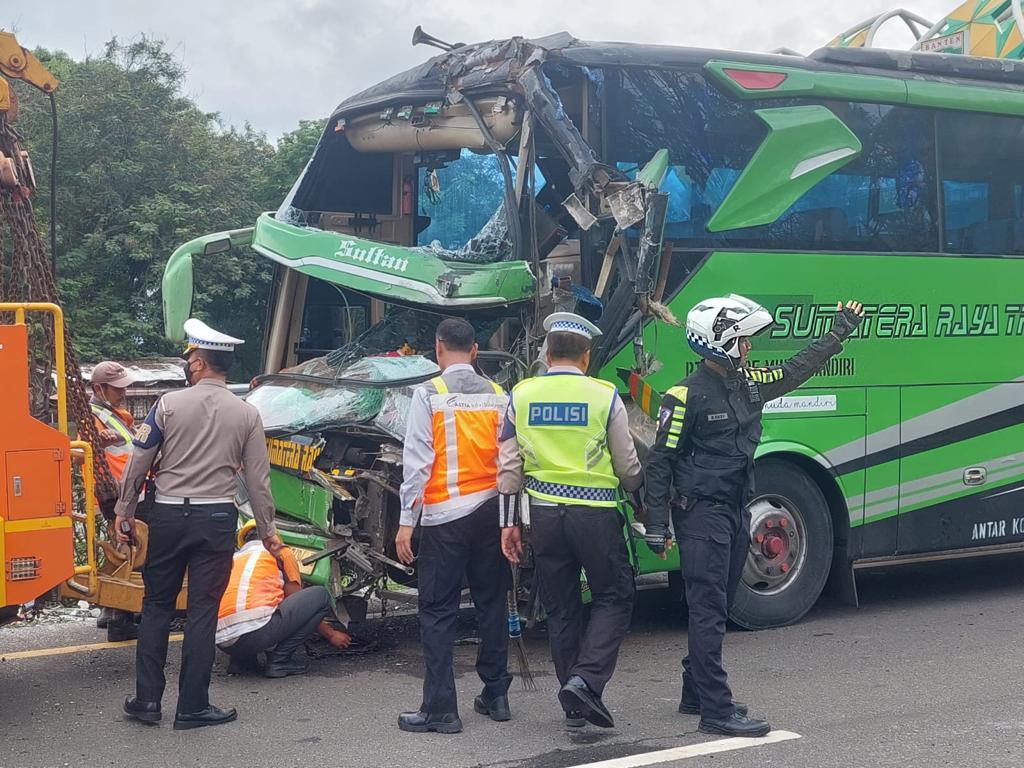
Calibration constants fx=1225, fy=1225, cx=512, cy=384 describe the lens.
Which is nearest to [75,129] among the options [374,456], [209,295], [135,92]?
[135,92]

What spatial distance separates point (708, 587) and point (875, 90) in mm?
4109

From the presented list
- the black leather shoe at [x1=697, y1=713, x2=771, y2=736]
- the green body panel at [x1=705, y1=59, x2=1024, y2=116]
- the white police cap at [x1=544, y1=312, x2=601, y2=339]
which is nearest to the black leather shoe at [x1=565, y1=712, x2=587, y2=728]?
the black leather shoe at [x1=697, y1=713, x2=771, y2=736]

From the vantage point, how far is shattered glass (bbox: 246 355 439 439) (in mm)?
6754

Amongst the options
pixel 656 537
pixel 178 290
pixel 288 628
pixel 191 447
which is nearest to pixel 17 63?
pixel 178 290

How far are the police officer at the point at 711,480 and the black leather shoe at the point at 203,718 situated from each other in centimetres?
203

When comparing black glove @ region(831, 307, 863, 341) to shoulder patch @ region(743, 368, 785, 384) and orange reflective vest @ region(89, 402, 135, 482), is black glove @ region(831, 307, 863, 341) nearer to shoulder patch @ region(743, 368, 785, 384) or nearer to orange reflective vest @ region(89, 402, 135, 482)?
shoulder patch @ region(743, 368, 785, 384)

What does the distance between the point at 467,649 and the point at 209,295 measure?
46.6 feet

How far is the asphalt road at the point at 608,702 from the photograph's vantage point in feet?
16.3

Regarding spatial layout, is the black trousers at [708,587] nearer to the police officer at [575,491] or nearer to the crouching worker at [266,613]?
the police officer at [575,491]

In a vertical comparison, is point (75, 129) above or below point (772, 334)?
above

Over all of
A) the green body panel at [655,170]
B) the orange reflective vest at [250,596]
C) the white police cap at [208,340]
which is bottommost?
the orange reflective vest at [250,596]

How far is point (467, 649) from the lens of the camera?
7082 millimetres

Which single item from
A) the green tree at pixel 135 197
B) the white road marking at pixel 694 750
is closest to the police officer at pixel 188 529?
the white road marking at pixel 694 750

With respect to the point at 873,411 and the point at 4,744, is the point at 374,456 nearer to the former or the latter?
the point at 4,744
